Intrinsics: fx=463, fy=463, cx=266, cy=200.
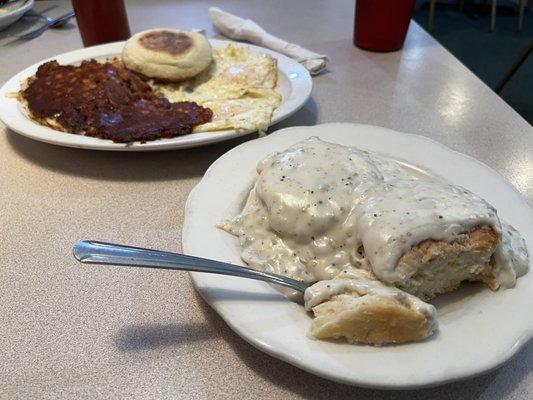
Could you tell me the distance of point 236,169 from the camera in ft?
3.18

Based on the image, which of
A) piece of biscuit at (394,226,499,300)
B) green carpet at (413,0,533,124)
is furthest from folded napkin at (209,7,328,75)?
green carpet at (413,0,533,124)

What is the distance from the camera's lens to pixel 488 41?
3.84m

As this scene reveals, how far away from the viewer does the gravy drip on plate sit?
70 cm

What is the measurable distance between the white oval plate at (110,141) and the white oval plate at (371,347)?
188 mm

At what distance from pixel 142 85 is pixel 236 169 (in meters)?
0.56

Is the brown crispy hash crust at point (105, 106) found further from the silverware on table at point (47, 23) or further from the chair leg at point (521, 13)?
the chair leg at point (521, 13)

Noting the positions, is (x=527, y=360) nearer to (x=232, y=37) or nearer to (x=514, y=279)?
(x=514, y=279)

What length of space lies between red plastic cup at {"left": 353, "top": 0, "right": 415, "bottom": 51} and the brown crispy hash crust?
0.85m

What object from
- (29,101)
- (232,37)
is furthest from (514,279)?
(232,37)

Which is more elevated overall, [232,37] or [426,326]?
[426,326]

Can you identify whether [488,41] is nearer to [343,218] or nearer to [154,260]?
[343,218]

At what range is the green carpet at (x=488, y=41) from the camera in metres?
3.24

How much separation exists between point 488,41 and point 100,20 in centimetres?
334

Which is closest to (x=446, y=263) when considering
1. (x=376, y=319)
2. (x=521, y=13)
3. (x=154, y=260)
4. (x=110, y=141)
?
(x=376, y=319)
